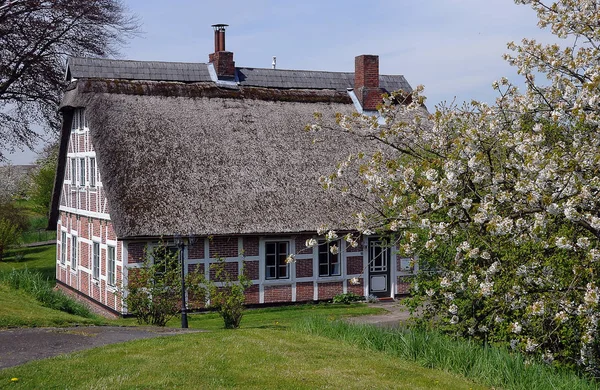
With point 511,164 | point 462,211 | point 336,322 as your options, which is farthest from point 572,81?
point 336,322

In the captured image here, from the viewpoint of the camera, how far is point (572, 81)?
9836 mm

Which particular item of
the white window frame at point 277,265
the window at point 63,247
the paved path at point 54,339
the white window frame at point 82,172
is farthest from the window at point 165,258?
the window at point 63,247

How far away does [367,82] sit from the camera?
26.3 m

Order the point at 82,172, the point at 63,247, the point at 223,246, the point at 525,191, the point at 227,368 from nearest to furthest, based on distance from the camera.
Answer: the point at 525,191 < the point at 227,368 < the point at 223,246 < the point at 82,172 < the point at 63,247

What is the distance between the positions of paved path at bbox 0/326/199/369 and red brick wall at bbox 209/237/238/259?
709 cm

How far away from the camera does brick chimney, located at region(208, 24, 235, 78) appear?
25.4m

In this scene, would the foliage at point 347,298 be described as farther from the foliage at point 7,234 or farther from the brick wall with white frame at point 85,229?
the foliage at point 7,234

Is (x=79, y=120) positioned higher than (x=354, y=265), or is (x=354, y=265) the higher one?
(x=79, y=120)

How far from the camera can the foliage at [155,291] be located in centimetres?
1637

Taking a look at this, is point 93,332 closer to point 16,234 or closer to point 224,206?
point 224,206

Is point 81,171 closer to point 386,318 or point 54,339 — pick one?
point 386,318

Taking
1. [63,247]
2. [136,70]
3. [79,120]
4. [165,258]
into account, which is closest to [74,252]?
[63,247]

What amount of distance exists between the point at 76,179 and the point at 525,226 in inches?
726

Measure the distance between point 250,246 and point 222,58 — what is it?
7.39 meters
